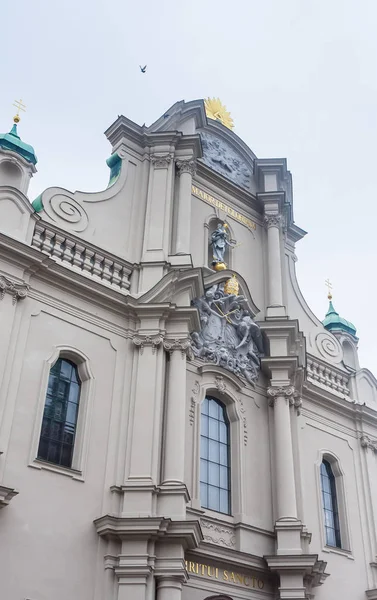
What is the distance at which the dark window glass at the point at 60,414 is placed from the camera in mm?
14008

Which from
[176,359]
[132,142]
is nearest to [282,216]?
[132,142]

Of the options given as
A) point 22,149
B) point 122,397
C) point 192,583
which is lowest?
point 192,583

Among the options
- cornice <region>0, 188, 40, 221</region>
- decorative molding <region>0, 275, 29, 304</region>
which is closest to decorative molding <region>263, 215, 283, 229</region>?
cornice <region>0, 188, 40, 221</region>

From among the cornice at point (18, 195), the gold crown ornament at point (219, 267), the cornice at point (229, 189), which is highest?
the cornice at point (229, 189)

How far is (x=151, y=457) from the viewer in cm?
1452

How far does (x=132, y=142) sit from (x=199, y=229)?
2.66 meters

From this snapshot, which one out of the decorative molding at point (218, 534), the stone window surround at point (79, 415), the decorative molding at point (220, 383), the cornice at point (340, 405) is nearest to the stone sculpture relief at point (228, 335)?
the decorative molding at point (220, 383)

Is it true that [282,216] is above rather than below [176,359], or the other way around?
above

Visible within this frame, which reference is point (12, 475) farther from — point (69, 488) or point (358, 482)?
point (358, 482)

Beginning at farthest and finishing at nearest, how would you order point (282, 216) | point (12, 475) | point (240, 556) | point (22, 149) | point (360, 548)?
point (282, 216) → point (360, 548) → point (22, 149) → point (240, 556) → point (12, 475)

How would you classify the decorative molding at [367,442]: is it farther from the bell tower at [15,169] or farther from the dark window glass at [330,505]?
the bell tower at [15,169]

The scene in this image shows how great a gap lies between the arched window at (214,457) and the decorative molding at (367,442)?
4.53 meters

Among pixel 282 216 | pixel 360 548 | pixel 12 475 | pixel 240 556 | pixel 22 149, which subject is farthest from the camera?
pixel 282 216

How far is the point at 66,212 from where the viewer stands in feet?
54.7
